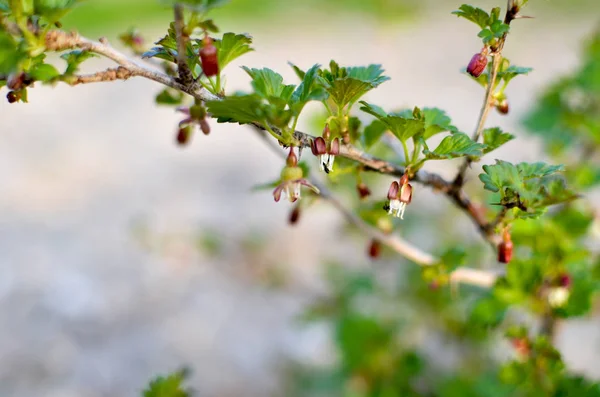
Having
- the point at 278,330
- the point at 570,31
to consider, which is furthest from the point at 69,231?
the point at 570,31

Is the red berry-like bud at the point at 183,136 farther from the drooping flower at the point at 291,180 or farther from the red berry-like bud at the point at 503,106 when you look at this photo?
the red berry-like bud at the point at 503,106

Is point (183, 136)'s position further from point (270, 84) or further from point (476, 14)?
point (476, 14)

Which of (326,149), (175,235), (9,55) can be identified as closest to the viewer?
(9,55)

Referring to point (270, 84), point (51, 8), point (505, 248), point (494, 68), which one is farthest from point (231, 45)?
point (505, 248)

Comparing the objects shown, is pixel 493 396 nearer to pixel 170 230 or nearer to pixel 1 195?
pixel 170 230

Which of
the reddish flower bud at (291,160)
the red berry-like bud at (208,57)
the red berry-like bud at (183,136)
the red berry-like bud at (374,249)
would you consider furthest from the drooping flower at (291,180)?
the red berry-like bud at (374,249)
